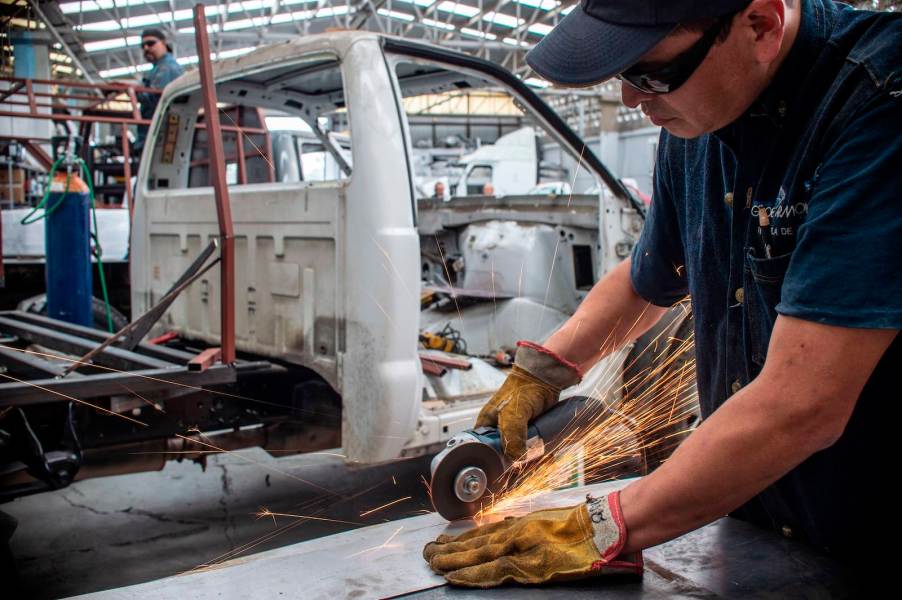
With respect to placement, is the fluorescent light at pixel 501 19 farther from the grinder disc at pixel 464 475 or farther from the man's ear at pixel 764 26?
the man's ear at pixel 764 26

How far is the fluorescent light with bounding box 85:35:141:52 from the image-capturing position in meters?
18.9

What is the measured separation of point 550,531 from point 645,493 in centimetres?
25

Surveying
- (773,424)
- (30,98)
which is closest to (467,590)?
(773,424)

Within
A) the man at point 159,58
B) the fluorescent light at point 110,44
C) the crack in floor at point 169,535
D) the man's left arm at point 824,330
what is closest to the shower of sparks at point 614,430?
the man's left arm at point 824,330

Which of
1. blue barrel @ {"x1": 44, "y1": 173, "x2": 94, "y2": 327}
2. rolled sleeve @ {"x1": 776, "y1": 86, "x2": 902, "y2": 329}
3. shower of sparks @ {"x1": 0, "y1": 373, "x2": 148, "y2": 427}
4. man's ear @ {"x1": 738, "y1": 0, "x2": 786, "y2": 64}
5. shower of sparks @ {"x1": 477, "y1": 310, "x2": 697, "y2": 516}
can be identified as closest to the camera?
rolled sleeve @ {"x1": 776, "y1": 86, "x2": 902, "y2": 329}

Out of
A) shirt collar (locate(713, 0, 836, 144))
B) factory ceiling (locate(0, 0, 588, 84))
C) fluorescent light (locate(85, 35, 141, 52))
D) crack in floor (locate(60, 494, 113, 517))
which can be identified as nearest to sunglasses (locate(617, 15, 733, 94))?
shirt collar (locate(713, 0, 836, 144))

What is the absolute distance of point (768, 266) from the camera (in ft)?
5.05

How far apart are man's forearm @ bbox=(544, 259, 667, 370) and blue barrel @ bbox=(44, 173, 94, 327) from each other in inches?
156

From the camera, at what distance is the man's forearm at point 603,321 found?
82.7 inches

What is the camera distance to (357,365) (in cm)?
332

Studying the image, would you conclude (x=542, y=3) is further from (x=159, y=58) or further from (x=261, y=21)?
(x=159, y=58)

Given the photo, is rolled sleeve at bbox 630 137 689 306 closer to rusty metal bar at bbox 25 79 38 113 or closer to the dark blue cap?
the dark blue cap

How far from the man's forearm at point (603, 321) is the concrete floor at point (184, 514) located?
1672mm

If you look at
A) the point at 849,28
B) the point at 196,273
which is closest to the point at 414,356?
the point at 196,273
